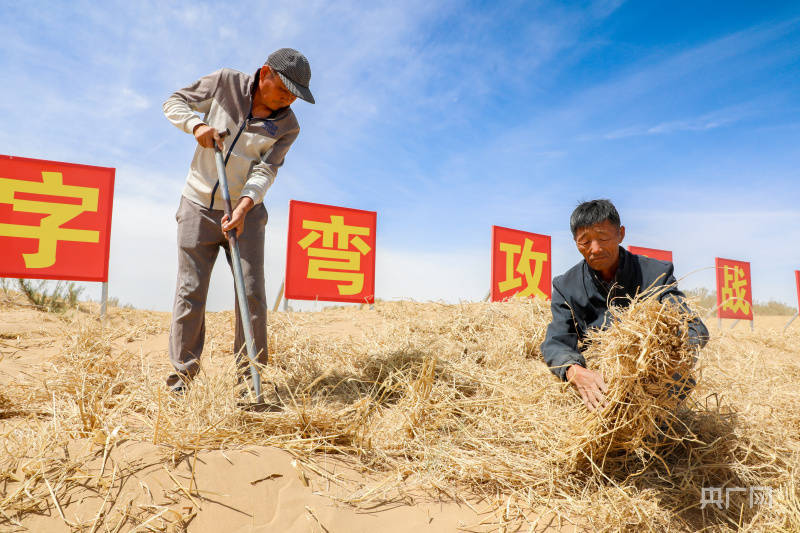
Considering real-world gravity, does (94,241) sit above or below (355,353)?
above

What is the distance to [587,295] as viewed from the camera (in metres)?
2.09

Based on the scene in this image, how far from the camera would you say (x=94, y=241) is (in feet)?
15.4

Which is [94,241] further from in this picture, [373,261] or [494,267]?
[494,267]

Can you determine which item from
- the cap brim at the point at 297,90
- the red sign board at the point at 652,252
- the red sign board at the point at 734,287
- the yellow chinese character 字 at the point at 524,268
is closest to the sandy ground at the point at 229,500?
the cap brim at the point at 297,90

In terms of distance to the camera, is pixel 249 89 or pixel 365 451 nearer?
pixel 365 451

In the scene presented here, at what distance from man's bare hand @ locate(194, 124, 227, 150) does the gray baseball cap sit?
409 mm

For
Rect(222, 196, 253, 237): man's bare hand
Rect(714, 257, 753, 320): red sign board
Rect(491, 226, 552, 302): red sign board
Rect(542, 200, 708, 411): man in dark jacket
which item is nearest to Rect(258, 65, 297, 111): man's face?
Rect(222, 196, 253, 237): man's bare hand

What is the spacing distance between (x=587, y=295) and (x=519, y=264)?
518 centimetres

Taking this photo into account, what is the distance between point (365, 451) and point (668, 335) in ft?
3.75

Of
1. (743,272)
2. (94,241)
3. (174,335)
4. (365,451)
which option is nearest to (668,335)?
(365,451)

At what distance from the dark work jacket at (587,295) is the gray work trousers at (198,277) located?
4.57 ft

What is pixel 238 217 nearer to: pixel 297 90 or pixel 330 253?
pixel 297 90

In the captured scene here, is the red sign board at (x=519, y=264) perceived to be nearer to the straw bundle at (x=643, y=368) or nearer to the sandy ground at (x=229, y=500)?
the straw bundle at (x=643, y=368)

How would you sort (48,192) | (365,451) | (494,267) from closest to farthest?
(365,451), (48,192), (494,267)
